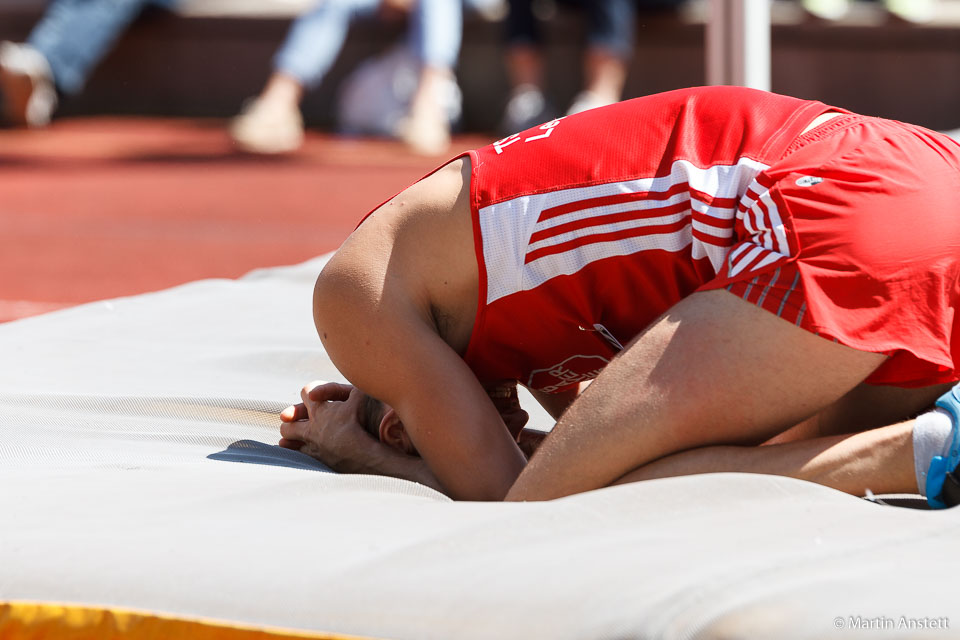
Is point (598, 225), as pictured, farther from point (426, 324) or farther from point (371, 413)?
point (371, 413)

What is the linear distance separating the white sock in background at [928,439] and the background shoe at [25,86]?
8464 mm

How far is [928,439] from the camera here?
1.61m

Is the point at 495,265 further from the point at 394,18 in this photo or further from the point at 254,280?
the point at 394,18

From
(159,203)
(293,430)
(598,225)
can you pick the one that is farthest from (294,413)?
(159,203)

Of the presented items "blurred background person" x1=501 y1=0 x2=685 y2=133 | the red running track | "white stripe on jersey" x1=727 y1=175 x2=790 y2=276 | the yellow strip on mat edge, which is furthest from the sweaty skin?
"blurred background person" x1=501 y1=0 x2=685 y2=133

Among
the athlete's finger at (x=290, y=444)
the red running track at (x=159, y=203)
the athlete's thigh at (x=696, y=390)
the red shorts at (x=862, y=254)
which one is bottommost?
the red running track at (x=159, y=203)

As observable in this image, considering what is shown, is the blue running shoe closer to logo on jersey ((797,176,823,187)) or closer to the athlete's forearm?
the athlete's forearm

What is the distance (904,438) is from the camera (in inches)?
64.2

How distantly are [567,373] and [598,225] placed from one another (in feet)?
1.11

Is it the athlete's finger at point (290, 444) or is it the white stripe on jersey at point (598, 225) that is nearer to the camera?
the white stripe on jersey at point (598, 225)

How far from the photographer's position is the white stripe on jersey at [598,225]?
164 centimetres


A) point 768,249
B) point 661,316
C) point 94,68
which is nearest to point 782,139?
point 768,249

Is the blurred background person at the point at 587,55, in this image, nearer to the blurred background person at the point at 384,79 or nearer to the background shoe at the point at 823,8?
the blurred background person at the point at 384,79

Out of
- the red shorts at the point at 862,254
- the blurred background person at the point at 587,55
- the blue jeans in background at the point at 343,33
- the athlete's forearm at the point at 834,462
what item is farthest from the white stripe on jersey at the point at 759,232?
the blue jeans in background at the point at 343,33
